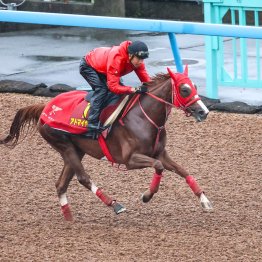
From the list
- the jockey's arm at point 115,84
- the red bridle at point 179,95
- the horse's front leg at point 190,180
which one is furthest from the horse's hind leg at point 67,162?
the red bridle at point 179,95

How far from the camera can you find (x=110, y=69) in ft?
28.8

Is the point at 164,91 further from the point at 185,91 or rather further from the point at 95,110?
the point at 95,110

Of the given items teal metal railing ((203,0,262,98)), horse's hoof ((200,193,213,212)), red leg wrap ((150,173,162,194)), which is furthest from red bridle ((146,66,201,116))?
teal metal railing ((203,0,262,98))

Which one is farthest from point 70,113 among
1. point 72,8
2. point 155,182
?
point 72,8

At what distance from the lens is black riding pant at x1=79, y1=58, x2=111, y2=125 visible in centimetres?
898

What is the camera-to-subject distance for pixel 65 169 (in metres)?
9.40

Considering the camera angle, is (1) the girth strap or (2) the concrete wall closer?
(1) the girth strap

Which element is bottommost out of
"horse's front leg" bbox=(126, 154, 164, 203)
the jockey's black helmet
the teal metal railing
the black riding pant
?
the teal metal railing

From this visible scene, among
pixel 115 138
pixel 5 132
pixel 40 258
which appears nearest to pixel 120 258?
pixel 40 258

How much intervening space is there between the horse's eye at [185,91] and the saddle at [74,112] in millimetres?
611

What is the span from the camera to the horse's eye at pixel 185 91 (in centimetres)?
864

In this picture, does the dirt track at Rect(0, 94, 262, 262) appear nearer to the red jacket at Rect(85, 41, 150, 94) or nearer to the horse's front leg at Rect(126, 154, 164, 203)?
the horse's front leg at Rect(126, 154, 164, 203)

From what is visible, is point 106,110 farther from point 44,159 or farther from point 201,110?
point 44,159

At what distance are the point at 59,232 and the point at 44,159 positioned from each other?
103 inches
